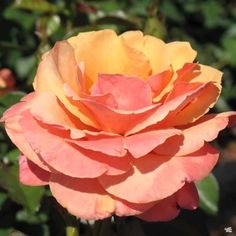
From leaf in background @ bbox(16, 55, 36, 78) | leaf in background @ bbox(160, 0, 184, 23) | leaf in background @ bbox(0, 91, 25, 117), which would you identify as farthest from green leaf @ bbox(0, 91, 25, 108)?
leaf in background @ bbox(160, 0, 184, 23)

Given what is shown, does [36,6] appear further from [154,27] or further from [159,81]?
[159,81]

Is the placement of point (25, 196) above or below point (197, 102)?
below

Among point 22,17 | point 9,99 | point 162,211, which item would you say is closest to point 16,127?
point 162,211

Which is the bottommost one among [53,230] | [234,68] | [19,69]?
[234,68]

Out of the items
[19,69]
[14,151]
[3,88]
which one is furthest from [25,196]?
[19,69]

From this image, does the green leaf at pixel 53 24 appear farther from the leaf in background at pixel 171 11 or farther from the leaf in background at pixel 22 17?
the leaf in background at pixel 171 11

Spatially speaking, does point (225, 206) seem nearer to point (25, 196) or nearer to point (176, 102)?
point (25, 196)
